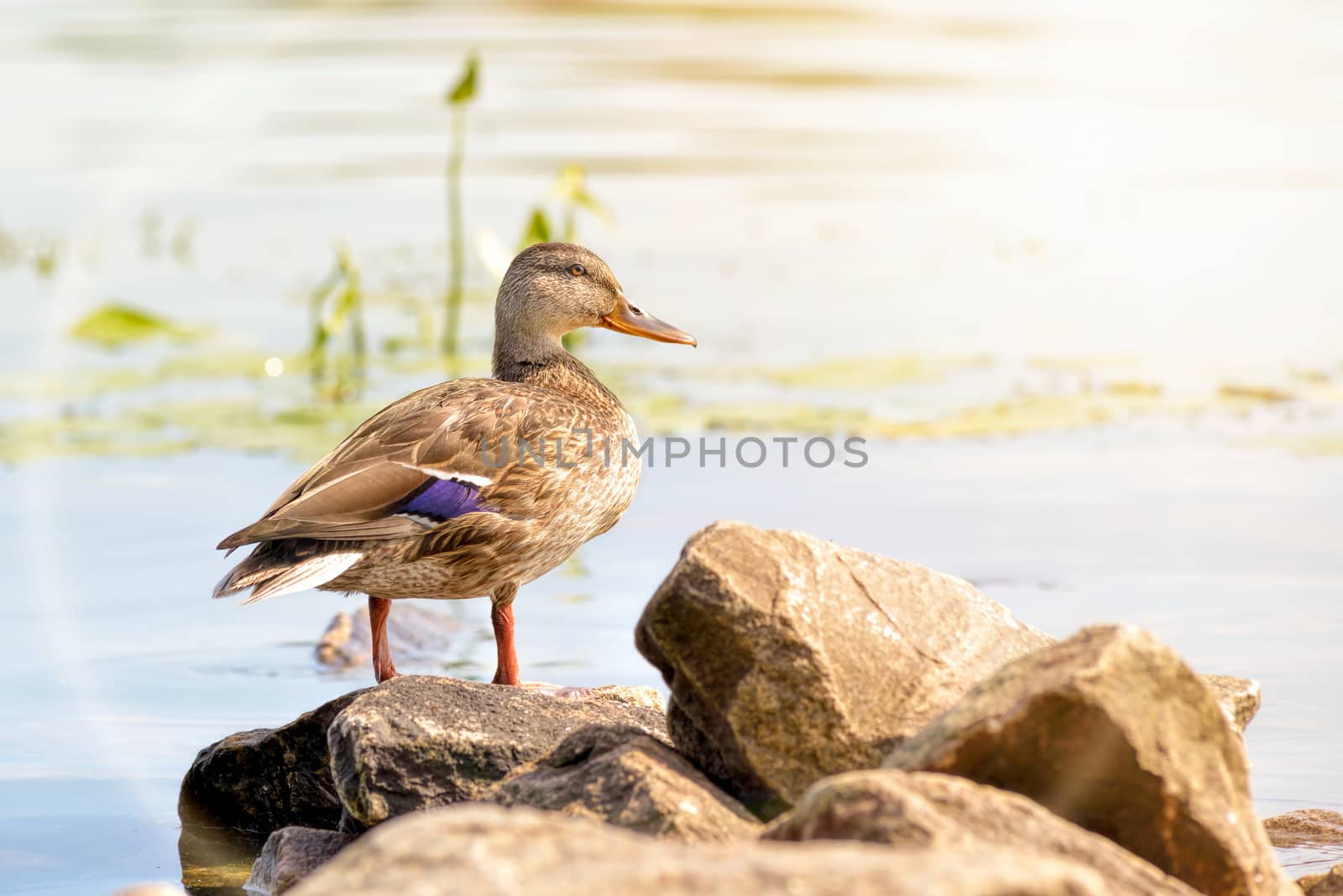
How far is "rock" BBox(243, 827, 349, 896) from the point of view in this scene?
432cm

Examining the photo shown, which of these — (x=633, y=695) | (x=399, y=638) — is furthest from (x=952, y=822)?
(x=399, y=638)

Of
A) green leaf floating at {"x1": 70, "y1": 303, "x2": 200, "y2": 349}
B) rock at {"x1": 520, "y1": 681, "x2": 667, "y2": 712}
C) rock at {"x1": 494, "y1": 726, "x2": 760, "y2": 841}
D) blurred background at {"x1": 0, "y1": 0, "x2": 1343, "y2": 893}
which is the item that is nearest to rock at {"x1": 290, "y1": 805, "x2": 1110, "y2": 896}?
rock at {"x1": 494, "y1": 726, "x2": 760, "y2": 841}

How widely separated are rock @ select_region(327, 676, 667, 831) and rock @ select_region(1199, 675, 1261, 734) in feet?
5.31

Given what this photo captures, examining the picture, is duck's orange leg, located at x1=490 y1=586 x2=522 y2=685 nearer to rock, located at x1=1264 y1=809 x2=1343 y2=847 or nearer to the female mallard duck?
the female mallard duck

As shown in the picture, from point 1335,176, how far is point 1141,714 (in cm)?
Answer: 1366

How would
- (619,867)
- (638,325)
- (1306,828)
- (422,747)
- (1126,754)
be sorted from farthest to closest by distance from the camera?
(638,325), (1306,828), (422,747), (1126,754), (619,867)

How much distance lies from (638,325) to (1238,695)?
3101mm

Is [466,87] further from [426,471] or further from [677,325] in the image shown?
[426,471]

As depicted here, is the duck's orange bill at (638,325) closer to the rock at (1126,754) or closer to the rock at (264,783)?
the rock at (264,783)

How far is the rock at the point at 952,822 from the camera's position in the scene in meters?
3.05

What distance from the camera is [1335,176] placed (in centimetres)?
1573

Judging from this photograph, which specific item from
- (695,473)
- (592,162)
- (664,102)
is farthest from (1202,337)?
(664,102)

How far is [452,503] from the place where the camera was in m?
5.30

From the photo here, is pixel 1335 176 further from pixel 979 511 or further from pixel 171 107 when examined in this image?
pixel 171 107
